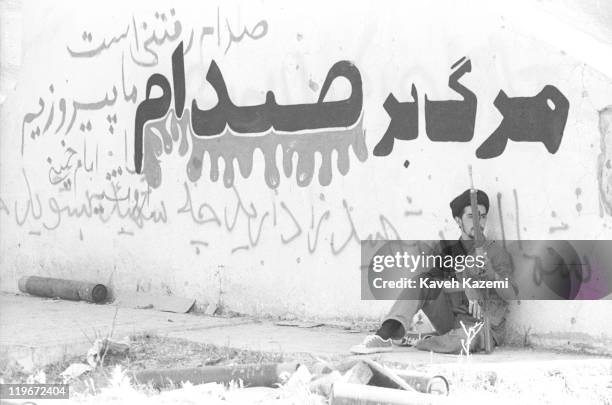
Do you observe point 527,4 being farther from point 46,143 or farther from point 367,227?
point 46,143

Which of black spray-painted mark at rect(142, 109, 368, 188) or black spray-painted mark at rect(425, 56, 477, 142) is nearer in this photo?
black spray-painted mark at rect(425, 56, 477, 142)

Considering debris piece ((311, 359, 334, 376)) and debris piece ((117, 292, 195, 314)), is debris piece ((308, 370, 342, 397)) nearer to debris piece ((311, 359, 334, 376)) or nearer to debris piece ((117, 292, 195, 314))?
debris piece ((311, 359, 334, 376))

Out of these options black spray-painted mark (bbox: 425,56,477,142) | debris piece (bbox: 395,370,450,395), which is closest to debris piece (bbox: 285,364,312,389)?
debris piece (bbox: 395,370,450,395)

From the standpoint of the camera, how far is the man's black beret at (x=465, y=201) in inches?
238

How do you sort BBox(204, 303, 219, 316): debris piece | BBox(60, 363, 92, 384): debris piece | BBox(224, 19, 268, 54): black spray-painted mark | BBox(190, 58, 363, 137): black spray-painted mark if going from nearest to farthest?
1. BBox(60, 363, 92, 384): debris piece
2. BBox(190, 58, 363, 137): black spray-painted mark
3. BBox(224, 19, 268, 54): black spray-painted mark
4. BBox(204, 303, 219, 316): debris piece

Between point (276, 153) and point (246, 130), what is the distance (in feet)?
1.12

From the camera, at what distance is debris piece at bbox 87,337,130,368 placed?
5.92m

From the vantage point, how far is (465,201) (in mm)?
6055

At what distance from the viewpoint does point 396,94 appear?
21.8 ft

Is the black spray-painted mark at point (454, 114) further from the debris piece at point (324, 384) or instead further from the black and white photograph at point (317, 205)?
the debris piece at point (324, 384)

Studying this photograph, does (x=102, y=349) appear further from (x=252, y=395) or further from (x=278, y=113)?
(x=278, y=113)

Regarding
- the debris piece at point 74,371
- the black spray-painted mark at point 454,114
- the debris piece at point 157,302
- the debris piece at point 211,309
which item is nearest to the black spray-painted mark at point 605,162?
the black spray-painted mark at point 454,114

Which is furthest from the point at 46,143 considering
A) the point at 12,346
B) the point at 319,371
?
the point at 319,371

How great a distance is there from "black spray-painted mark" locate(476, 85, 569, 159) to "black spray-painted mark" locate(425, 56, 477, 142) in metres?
0.16
